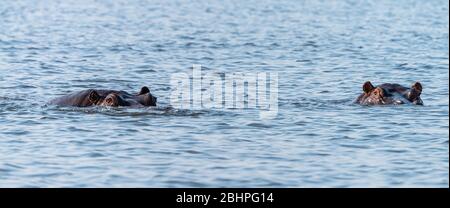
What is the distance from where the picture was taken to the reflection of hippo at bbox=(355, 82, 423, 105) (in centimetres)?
2331

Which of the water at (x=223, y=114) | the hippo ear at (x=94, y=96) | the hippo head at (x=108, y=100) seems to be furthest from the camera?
the hippo ear at (x=94, y=96)

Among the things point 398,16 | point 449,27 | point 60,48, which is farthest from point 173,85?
point 398,16

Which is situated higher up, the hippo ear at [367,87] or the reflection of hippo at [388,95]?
the hippo ear at [367,87]

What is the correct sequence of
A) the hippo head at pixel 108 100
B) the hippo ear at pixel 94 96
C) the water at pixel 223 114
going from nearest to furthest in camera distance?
the water at pixel 223 114, the hippo head at pixel 108 100, the hippo ear at pixel 94 96

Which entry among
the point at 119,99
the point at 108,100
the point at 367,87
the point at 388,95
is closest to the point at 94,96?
the point at 108,100

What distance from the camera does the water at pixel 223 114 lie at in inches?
655

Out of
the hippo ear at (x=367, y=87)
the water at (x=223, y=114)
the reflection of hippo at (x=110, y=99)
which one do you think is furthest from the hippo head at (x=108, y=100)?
the hippo ear at (x=367, y=87)

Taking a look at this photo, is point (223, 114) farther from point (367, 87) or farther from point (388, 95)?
point (388, 95)

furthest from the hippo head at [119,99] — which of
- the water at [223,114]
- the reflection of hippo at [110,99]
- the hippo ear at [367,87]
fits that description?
the hippo ear at [367,87]

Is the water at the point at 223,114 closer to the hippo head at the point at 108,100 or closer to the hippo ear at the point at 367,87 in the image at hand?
the hippo head at the point at 108,100

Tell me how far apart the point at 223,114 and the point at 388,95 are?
3.43m

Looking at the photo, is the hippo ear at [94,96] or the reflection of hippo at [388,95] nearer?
the hippo ear at [94,96]

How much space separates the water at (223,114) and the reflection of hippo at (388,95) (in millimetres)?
361

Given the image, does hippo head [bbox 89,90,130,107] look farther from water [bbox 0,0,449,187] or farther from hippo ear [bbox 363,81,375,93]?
hippo ear [bbox 363,81,375,93]
